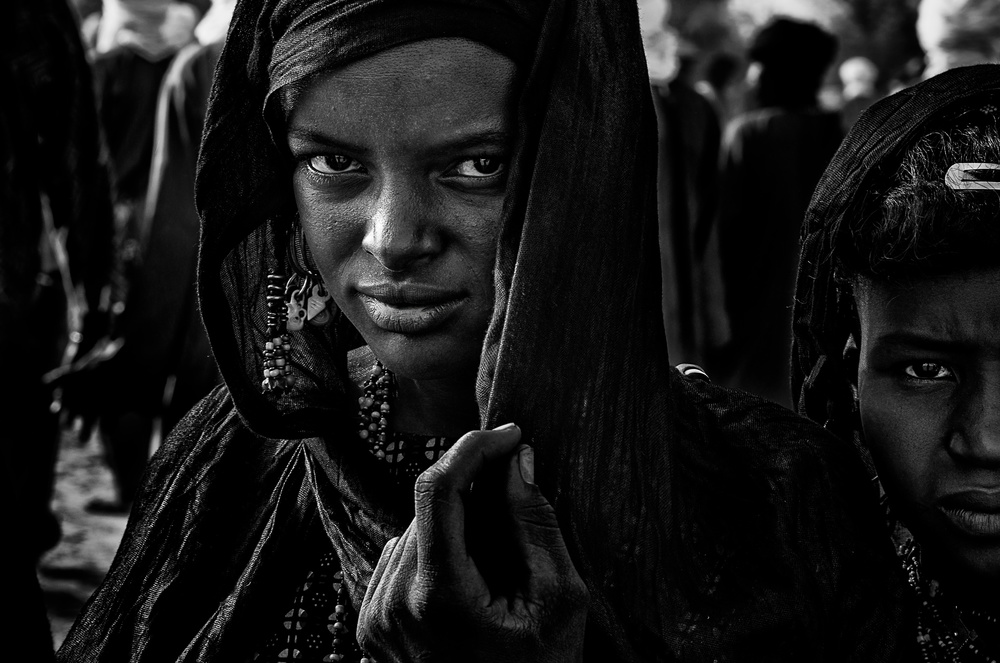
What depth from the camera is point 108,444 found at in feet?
18.6

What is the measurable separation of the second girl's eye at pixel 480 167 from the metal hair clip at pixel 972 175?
0.57 metres

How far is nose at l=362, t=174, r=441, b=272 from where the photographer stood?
1360 mm

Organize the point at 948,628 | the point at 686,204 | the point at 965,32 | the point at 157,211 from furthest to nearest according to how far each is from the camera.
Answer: the point at 686,204
the point at 965,32
the point at 157,211
the point at 948,628

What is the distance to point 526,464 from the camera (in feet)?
4.13

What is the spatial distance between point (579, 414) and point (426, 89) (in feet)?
1.30

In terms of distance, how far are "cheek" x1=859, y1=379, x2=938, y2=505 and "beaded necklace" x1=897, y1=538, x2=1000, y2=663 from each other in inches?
5.2

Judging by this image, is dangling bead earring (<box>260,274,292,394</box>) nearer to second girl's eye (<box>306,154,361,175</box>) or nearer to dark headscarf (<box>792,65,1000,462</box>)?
second girl's eye (<box>306,154,361,175</box>)

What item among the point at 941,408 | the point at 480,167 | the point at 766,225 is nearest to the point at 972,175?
the point at 941,408

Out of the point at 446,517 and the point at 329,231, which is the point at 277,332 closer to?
the point at 329,231

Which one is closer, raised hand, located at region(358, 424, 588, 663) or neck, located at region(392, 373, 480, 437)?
raised hand, located at region(358, 424, 588, 663)

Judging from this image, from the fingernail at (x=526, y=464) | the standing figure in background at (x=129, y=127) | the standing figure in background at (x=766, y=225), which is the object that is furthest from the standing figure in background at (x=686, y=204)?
the fingernail at (x=526, y=464)

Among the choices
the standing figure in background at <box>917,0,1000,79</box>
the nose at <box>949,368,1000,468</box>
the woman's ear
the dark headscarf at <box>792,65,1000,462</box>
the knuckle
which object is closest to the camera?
the knuckle

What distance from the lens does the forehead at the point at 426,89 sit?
135 cm

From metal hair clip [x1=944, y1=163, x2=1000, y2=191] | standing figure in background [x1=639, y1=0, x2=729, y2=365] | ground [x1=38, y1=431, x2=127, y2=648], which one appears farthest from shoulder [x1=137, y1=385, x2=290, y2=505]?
standing figure in background [x1=639, y1=0, x2=729, y2=365]
